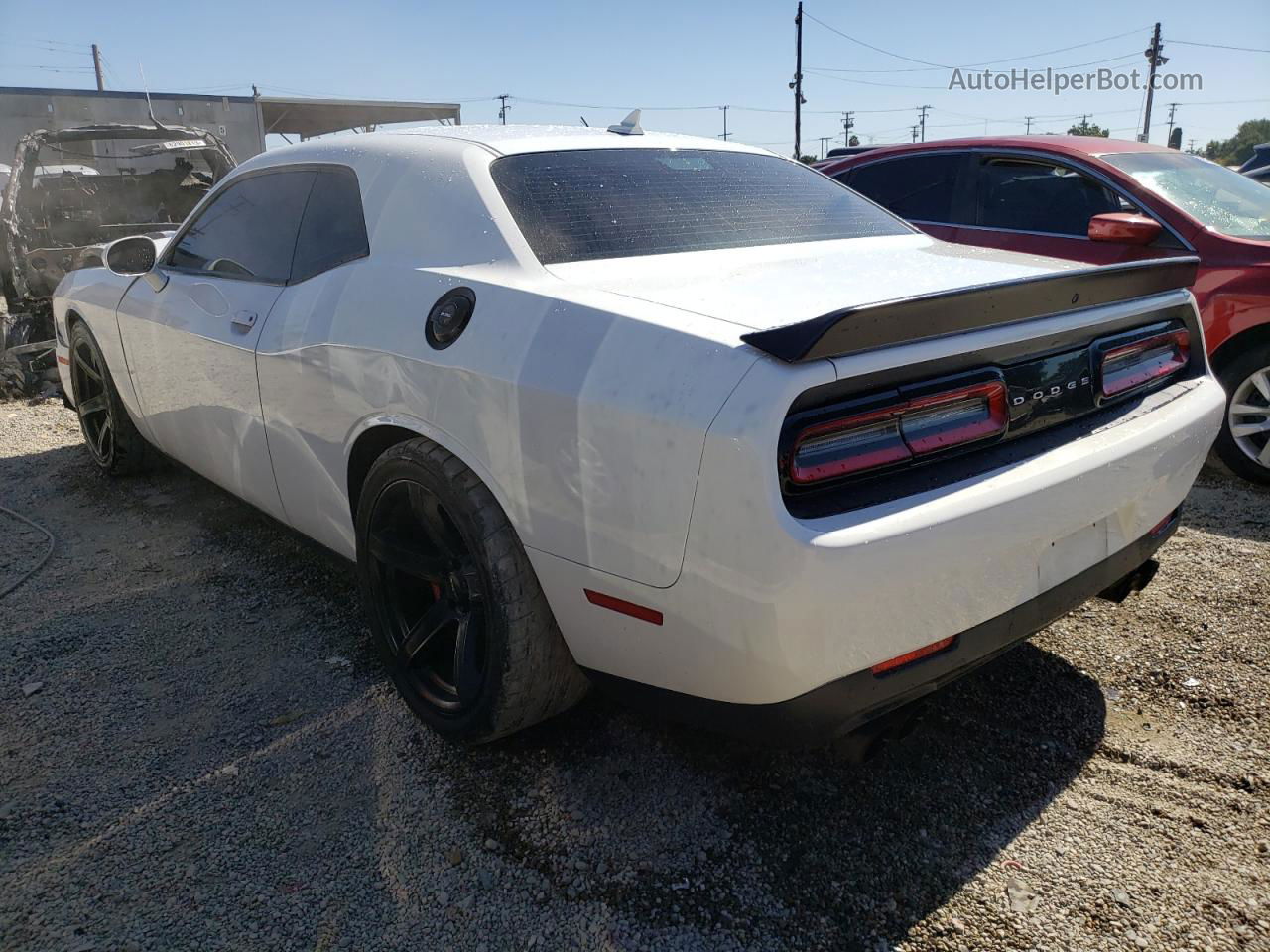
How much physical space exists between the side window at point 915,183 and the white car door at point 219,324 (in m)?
3.55

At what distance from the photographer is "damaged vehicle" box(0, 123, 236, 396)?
26.4ft

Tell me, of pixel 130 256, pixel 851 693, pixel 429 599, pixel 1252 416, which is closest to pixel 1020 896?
pixel 851 693

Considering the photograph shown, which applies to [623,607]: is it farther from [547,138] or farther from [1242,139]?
[1242,139]

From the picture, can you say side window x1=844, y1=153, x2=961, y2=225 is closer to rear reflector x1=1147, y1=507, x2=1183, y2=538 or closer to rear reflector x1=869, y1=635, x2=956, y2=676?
rear reflector x1=1147, y1=507, x2=1183, y2=538

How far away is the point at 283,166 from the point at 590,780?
2.38m

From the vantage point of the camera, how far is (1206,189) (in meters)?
4.99

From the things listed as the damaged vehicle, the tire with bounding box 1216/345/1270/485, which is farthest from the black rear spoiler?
the damaged vehicle

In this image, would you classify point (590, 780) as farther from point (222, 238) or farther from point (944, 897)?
point (222, 238)

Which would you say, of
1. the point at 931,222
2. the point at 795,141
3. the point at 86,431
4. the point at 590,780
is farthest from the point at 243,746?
the point at 795,141

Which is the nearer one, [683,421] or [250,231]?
[683,421]

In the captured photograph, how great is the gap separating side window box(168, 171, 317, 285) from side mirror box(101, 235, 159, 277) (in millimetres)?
92

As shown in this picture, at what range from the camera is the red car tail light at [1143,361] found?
7.66ft

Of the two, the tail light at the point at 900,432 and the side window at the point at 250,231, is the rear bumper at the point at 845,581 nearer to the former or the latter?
the tail light at the point at 900,432

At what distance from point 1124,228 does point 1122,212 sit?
57 cm
